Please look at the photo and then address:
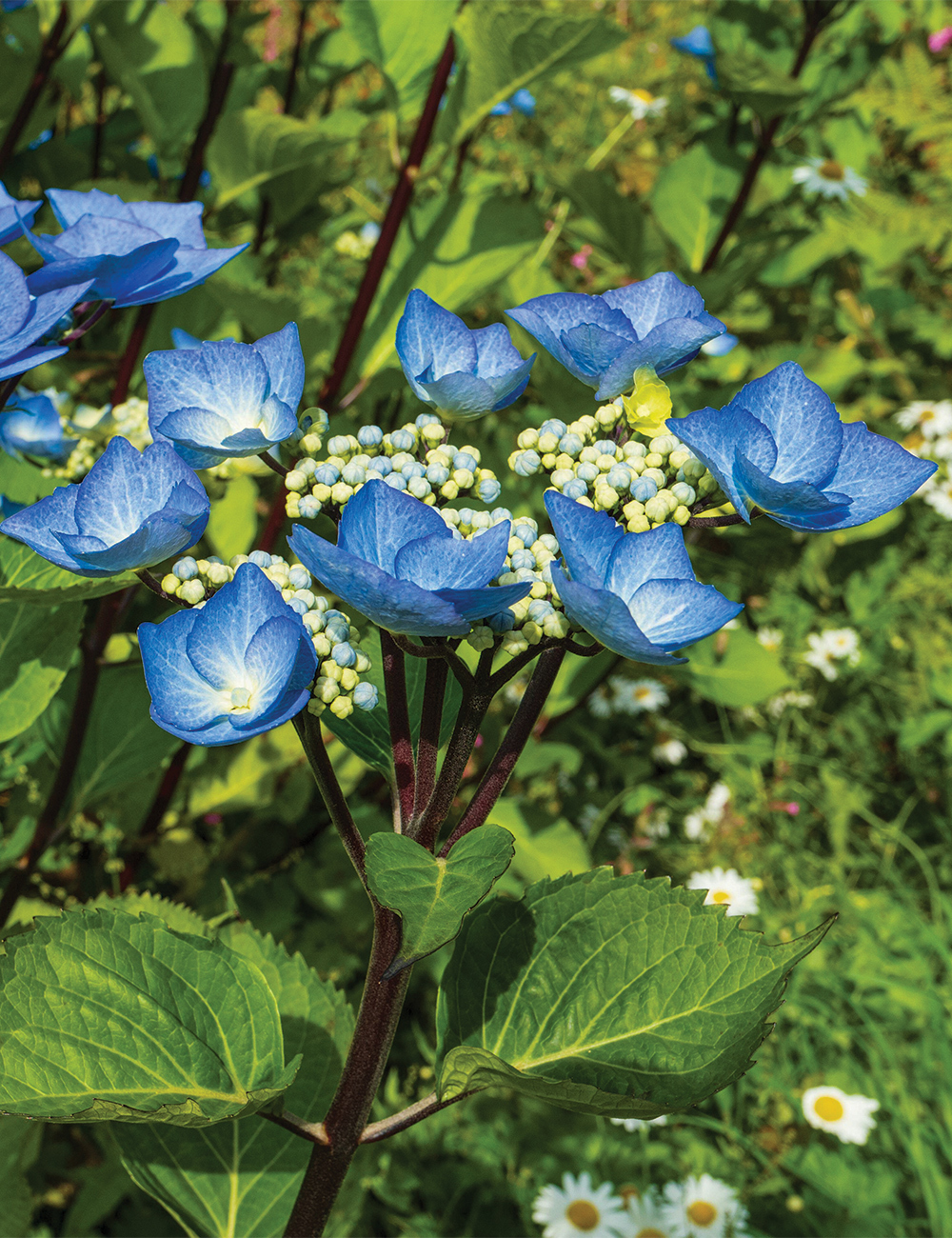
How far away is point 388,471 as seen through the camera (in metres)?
0.74

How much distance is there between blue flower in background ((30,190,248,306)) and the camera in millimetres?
914

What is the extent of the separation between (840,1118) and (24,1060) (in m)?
1.62

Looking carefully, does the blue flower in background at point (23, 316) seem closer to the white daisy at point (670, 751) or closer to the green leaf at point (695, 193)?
the green leaf at point (695, 193)

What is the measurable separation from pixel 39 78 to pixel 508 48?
3.14ft

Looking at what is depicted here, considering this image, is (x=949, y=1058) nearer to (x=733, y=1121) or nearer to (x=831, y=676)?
(x=733, y=1121)

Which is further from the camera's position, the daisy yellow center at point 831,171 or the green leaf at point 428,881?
the daisy yellow center at point 831,171

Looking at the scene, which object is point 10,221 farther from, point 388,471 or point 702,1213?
point 702,1213

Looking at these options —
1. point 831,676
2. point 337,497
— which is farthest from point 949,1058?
point 337,497

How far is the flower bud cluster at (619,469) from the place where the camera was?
0.73m

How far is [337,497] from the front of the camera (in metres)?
0.74

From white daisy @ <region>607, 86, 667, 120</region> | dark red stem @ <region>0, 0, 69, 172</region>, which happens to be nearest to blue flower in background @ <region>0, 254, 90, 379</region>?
dark red stem @ <region>0, 0, 69, 172</region>

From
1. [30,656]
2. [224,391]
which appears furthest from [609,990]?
[30,656]

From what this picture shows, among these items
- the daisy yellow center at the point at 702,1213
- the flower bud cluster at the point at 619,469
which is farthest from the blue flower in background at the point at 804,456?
the daisy yellow center at the point at 702,1213

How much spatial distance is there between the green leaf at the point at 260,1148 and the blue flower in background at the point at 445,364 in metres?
0.58
